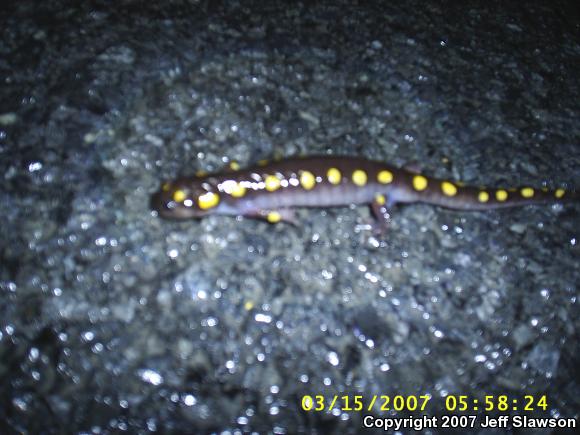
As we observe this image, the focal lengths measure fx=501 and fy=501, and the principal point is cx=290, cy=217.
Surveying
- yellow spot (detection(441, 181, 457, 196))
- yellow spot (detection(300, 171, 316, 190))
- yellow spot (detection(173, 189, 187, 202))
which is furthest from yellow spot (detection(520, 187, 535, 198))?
yellow spot (detection(173, 189, 187, 202))

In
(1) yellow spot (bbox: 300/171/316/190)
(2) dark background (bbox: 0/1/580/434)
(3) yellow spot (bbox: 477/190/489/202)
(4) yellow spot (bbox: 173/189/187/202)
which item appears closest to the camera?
(2) dark background (bbox: 0/1/580/434)

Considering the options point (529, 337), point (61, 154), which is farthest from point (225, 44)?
point (529, 337)

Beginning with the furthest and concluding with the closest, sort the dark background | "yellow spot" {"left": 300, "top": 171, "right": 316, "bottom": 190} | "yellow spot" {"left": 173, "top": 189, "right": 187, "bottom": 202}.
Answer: "yellow spot" {"left": 300, "top": 171, "right": 316, "bottom": 190}, "yellow spot" {"left": 173, "top": 189, "right": 187, "bottom": 202}, the dark background

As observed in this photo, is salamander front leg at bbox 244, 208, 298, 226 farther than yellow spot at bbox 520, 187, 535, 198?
No

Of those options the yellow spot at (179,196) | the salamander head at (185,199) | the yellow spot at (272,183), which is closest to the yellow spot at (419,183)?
the yellow spot at (272,183)

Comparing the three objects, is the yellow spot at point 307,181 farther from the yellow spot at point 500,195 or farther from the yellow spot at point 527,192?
the yellow spot at point 527,192

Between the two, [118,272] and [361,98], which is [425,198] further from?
[118,272]

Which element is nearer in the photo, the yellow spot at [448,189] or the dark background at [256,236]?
the dark background at [256,236]

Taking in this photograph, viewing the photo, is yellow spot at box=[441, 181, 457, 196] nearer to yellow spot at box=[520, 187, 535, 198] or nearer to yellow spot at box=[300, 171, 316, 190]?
yellow spot at box=[520, 187, 535, 198]
